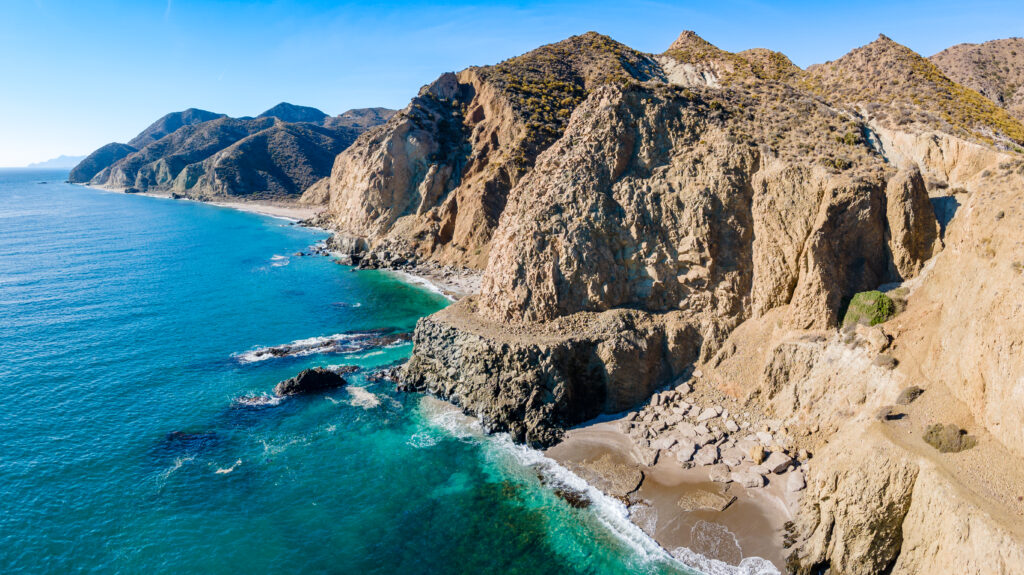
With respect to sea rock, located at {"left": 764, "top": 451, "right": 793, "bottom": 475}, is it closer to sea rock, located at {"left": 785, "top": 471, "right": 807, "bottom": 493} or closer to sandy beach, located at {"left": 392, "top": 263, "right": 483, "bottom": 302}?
sea rock, located at {"left": 785, "top": 471, "right": 807, "bottom": 493}

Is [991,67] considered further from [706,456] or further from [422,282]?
[706,456]

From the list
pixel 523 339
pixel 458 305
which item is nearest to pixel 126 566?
pixel 523 339

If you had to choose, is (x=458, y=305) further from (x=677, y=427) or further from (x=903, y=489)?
(x=903, y=489)

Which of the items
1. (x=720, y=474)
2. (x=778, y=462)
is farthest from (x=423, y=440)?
(x=778, y=462)

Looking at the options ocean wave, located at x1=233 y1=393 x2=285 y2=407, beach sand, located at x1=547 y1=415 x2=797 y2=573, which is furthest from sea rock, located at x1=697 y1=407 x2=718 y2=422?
ocean wave, located at x1=233 y1=393 x2=285 y2=407

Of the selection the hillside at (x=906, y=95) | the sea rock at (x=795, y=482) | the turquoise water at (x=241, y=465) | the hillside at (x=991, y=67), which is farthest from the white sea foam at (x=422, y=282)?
the hillside at (x=991, y=67)

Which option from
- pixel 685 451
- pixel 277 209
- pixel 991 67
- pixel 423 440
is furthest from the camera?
pixel 277 209
